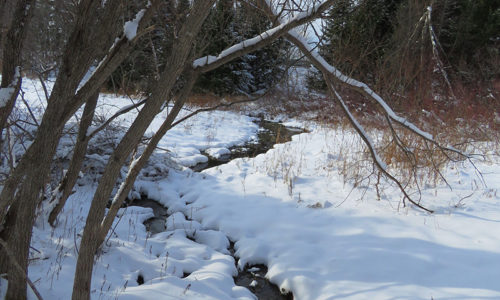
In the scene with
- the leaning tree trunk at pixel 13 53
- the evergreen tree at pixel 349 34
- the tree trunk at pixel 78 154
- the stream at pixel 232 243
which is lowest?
the stream at pixel 232 243

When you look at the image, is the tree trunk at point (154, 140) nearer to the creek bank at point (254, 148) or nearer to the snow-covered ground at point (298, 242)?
the snow-covered ground at point (298, 242)

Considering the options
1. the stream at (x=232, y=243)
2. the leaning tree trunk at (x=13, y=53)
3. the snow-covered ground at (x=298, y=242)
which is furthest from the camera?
the stream at (x=232, y=243)

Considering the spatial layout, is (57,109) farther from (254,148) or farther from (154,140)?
(254,148)

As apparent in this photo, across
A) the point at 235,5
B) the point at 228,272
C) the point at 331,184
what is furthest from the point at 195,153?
the point at 235,5

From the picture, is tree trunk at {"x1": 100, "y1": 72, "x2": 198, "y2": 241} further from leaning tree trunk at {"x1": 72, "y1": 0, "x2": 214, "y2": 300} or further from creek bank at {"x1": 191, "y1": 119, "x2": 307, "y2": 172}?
creek bank at {"x1": 191, "y1": 119, "x2": 307, "y2": 172}

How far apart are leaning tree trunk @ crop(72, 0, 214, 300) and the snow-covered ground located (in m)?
0.74

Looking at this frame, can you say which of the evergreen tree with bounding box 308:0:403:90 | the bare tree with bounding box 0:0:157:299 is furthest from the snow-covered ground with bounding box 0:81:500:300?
the evergreen tree with bounding box 308:0:403:90

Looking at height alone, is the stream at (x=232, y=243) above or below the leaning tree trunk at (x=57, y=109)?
below

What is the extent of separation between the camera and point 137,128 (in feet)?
4.50

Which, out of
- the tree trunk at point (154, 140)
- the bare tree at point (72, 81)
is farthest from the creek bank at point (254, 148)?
the bare tree at point (72, 81)

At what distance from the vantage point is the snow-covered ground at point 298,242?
2266 mm

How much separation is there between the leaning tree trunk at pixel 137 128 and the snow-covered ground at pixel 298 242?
74 cm

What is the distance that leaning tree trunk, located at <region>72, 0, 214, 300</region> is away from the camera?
1.36 metres

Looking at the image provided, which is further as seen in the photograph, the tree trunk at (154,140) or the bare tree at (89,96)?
the tree trunk at (154,140)
